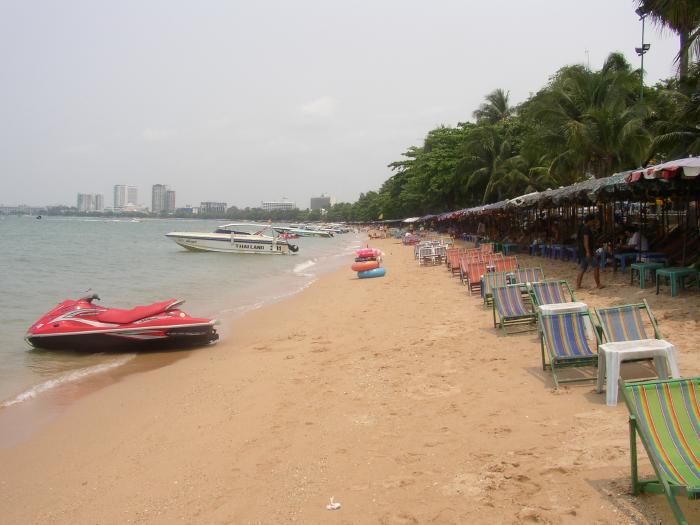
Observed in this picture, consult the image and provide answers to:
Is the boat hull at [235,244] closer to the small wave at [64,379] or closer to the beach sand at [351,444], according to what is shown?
the small wave at [64,379]

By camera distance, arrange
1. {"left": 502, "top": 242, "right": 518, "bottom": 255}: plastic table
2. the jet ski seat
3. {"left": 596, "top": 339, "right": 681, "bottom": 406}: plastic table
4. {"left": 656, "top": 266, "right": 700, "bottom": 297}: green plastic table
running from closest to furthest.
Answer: {"left": 596, "top": 339, "right": 681, "bottom": 406}: plastic table
{"left": 656, "top": 266, "right": 700, "bottom": 297}: green plastic table
the jet ski seat
{"left": 502, "top": 242, "right": 518, "bottom": 255}: plastic table

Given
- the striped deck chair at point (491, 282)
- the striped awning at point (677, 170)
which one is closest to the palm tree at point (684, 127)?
the striped awning at point (677, 170)

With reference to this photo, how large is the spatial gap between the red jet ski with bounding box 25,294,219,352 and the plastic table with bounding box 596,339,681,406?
634cm

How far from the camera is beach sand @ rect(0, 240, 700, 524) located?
3.47 metres

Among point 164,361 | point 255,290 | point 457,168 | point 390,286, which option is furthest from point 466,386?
point 457,168

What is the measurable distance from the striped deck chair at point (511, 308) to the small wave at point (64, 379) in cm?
575

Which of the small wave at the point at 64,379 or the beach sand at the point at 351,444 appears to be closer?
the beach sand at the point at 351,444

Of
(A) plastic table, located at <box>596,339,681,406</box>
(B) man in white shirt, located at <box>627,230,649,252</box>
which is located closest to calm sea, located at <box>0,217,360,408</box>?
(A) plastic table, located at <box>596,339,681,406</box>

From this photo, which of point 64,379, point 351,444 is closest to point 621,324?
point 351,444

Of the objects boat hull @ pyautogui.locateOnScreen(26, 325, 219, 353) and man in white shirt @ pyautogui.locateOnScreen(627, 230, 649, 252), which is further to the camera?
man in white shirt @ pyautogui.locateOnScreen(627, 230, 649, 252)

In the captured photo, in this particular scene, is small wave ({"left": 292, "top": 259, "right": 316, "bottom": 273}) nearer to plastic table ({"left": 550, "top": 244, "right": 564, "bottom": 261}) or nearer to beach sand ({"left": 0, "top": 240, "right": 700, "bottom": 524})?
plastic table ({"left": 550, "top": 244, "right": 564, "bottom": 261})

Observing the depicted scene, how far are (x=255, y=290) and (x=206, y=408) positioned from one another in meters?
12.0

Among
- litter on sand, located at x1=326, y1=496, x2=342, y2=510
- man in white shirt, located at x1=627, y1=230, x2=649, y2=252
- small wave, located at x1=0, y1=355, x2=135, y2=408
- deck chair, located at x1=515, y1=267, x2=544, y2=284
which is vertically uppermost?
man in white shirt, located at x1=627, y1=230, x2=649, y2=252

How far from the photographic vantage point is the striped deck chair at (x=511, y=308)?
25.3ft
